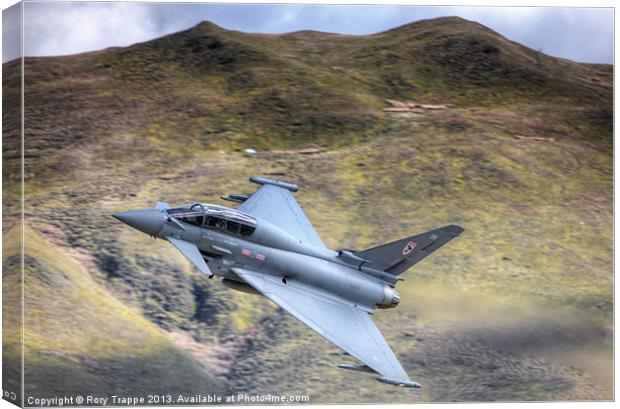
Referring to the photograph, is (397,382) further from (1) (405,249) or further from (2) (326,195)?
(2) (326,195)

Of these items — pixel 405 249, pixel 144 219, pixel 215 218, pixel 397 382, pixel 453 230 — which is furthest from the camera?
pixel 405 249

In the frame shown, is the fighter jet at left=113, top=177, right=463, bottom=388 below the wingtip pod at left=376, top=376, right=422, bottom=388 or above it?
above

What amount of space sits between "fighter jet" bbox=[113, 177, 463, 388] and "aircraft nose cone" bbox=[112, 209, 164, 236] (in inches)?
1.3

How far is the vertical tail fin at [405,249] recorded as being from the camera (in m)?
35.8

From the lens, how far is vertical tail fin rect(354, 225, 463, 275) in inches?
1409

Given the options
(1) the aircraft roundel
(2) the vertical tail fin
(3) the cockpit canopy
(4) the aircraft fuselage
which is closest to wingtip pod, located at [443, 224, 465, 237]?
(2) the vertical tail fin

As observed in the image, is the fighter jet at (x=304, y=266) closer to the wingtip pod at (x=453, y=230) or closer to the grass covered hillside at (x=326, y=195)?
the wingtip pod at (x=453, y=230)

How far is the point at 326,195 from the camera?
45656 millimetres

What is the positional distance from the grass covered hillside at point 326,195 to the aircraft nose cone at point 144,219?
12.9 ft

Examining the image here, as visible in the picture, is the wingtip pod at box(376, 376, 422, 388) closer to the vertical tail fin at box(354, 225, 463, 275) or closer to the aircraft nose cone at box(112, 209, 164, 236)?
the vertical tail fin at box(354, 225, 463, 275)

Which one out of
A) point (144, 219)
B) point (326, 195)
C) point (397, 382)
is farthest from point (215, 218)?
point (326, 195)

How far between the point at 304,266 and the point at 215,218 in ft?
11.1

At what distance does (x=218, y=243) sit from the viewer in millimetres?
34125

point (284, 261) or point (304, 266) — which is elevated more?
point (284, 261)
